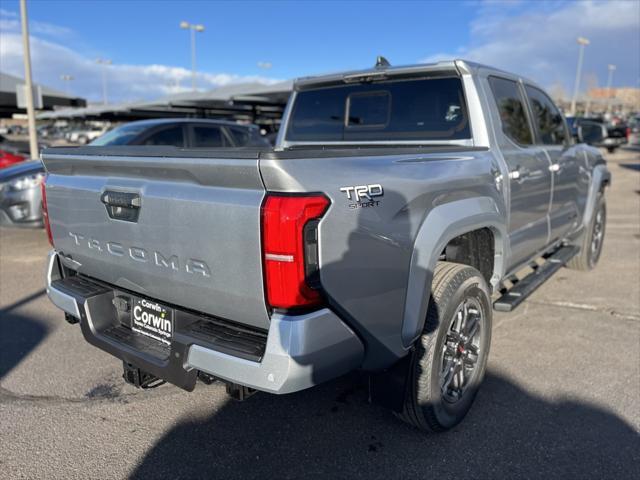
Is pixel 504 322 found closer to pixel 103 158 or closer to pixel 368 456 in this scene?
pixel 368 456

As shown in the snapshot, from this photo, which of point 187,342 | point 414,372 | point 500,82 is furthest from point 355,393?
point 500,82

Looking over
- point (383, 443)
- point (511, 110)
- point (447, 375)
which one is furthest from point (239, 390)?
point (511, 110)

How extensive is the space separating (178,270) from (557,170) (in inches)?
136

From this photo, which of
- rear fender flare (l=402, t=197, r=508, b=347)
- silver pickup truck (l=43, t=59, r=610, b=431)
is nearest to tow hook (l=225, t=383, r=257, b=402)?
silver pickup truck (l=43, t=59, r=610, b=431)

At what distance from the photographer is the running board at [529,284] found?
3.52 meters

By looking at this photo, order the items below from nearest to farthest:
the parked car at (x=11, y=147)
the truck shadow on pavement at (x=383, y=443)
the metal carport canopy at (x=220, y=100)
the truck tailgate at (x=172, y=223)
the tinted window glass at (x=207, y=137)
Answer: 1. the truck tailgate at (x=172, y=223)
2. the truck shadow on pavement at (x=383, y=443)
3. the tinted window glass at (x=207, y=137)
4. the parked car at (x=11, y=147)
5. the metal carport canopy at (x=220, y=100)

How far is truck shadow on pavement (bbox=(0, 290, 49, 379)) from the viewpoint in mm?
3809

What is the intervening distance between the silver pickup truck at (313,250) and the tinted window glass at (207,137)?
16.3 feet

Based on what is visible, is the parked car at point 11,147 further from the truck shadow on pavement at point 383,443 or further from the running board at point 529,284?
the running board at point 529,284

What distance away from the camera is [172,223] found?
7.15 feet

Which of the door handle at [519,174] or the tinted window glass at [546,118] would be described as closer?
the door handle at [519,174]

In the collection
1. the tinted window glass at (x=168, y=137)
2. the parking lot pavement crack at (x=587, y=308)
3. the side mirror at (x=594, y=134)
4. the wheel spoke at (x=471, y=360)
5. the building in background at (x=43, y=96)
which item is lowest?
the parking lot pavement crack at (x=587, y=308)

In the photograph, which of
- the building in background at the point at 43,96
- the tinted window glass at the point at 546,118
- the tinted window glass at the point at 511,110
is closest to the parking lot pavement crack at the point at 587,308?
the tinted window glass at the point at 546,118

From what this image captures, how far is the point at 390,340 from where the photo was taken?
2285 millimetres
